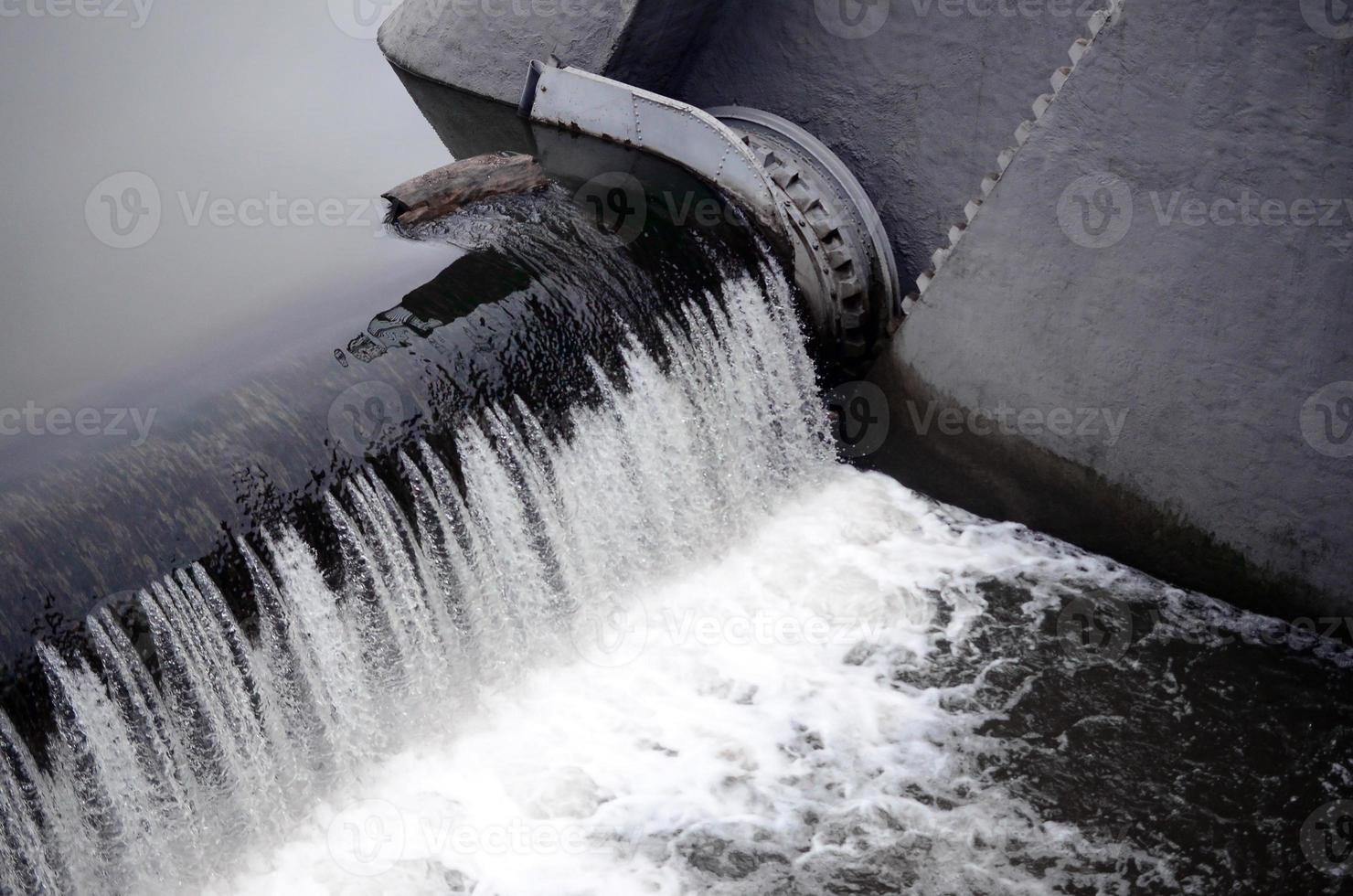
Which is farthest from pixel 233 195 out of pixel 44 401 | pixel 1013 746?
pixel 1013 746

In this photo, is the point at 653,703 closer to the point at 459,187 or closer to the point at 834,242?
the point at 834,242

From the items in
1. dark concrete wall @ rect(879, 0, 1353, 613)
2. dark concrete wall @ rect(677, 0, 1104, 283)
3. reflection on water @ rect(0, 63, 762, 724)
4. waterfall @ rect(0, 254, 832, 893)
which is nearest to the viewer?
waterfall @ rect(0, 254, 832, 893)

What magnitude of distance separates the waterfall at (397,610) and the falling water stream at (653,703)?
0.05 ft

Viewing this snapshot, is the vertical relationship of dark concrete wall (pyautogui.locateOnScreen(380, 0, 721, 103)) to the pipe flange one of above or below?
above

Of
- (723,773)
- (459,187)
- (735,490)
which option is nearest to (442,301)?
(459,187)

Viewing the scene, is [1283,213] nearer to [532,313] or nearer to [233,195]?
[532,313]

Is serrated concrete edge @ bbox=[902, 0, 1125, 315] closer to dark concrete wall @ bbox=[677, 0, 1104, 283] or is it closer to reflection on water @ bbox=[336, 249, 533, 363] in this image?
dark concrete wall @ bbox=[677, 0, 1104, 283]

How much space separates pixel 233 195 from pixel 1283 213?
691 cm

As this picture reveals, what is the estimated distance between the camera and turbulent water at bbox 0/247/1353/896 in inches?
183

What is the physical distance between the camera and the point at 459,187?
727 cm

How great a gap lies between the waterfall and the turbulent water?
0.05 feet

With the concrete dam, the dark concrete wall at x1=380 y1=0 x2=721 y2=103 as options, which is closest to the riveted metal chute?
the concrete dam

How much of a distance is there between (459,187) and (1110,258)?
380 cm

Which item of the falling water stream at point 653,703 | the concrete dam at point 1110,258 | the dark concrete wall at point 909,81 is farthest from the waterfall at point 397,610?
the dark concrete wall at point 909,81
